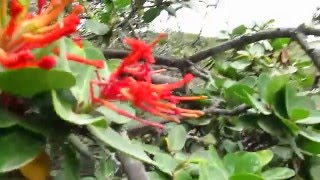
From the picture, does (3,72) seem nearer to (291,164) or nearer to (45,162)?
(45,162)

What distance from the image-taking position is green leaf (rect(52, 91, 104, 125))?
0.52m

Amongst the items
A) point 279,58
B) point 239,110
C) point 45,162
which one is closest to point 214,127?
point 239,110

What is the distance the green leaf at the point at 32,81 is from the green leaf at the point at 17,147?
0.04 metres

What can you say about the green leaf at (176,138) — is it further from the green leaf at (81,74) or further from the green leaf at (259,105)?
the green leaf at (81,74)

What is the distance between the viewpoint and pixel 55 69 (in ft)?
1.69

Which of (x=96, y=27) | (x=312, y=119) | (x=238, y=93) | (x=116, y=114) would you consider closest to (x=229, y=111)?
(x=238, y=93)

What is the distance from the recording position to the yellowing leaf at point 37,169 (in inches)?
22.2

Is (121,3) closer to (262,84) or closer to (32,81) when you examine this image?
(262,84)

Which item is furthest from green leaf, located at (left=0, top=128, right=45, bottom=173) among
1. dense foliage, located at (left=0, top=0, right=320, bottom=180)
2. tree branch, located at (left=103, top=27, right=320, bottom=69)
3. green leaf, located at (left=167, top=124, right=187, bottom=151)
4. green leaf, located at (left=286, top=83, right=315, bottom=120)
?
tree branch, located at (left=103, top=27, right=320, bottom=69)

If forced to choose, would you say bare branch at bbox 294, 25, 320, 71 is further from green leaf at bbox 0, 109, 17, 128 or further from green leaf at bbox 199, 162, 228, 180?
green leaf at bbox 0, 109, 17, 128

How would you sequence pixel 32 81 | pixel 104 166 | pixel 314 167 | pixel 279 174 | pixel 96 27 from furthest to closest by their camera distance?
pixel 96 27
pixel 314 167
pixel 279 174
pixel 104 166
pixel 32 81

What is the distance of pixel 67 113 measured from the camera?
0.53m

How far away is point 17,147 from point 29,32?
0.10 metres

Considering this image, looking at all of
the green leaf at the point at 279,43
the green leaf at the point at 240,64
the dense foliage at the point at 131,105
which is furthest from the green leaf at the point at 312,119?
the green leaf at the point at 279,43
